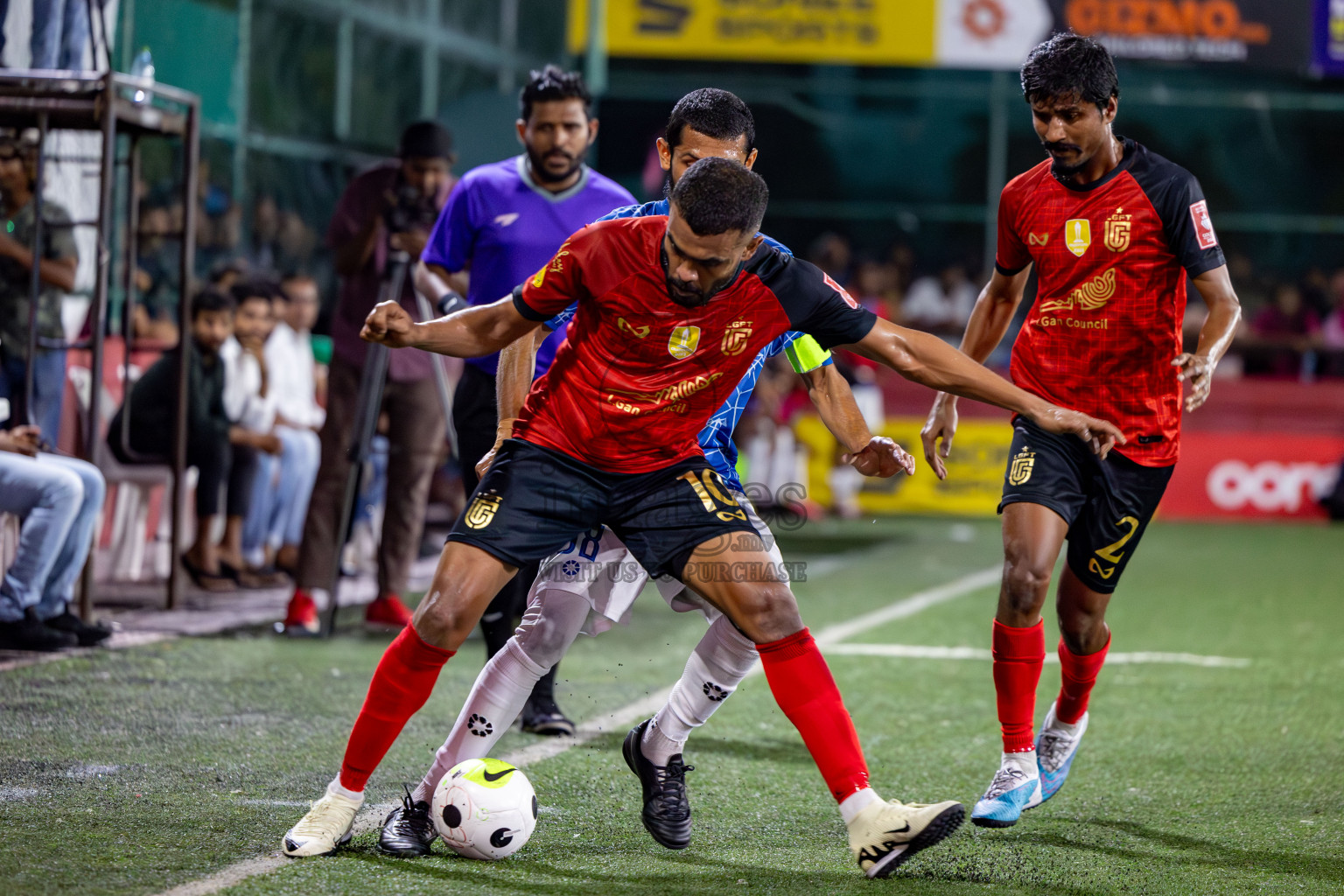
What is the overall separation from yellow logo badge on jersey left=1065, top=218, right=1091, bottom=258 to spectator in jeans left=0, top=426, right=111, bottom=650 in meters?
4.27

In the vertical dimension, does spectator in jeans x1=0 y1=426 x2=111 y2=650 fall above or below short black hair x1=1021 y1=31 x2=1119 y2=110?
below

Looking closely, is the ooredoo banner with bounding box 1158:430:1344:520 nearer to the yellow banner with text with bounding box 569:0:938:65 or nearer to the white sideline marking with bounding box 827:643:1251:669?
the yellow banner with text with bounding box 569:0:938:65

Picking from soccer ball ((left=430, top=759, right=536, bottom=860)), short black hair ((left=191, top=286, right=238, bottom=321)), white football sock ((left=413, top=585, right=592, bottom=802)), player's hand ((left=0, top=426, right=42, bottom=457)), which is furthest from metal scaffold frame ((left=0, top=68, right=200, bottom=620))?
soccer ball ((left=430, top=759, right=536, bottom=860))

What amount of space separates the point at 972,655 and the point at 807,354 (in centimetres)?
370

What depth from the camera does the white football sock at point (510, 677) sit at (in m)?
4.15

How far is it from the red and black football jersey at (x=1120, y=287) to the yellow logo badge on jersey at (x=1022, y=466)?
0.18m

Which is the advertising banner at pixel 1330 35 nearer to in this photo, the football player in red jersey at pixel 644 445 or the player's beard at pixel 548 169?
the player's beard at pixel 548 169

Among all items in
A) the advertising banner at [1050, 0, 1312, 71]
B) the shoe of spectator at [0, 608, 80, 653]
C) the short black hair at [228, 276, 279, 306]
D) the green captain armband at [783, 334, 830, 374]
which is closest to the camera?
the green captain armband at [783, 334, 830, 374]

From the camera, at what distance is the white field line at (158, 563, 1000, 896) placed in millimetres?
3650

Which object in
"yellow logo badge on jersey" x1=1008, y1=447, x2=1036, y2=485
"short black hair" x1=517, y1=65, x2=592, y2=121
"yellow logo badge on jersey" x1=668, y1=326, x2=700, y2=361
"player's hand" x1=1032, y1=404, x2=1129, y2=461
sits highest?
"short black hair" x1=517, y1=65, x2=592, y2=121

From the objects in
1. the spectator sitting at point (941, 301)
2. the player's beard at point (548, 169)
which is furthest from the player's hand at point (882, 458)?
the spectator sitting at point (941, 301)

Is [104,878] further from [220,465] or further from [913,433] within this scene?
[913,433]

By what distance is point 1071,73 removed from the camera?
Result: 4488mm

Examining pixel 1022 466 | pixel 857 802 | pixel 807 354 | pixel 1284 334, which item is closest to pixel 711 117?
pixel 807 354
